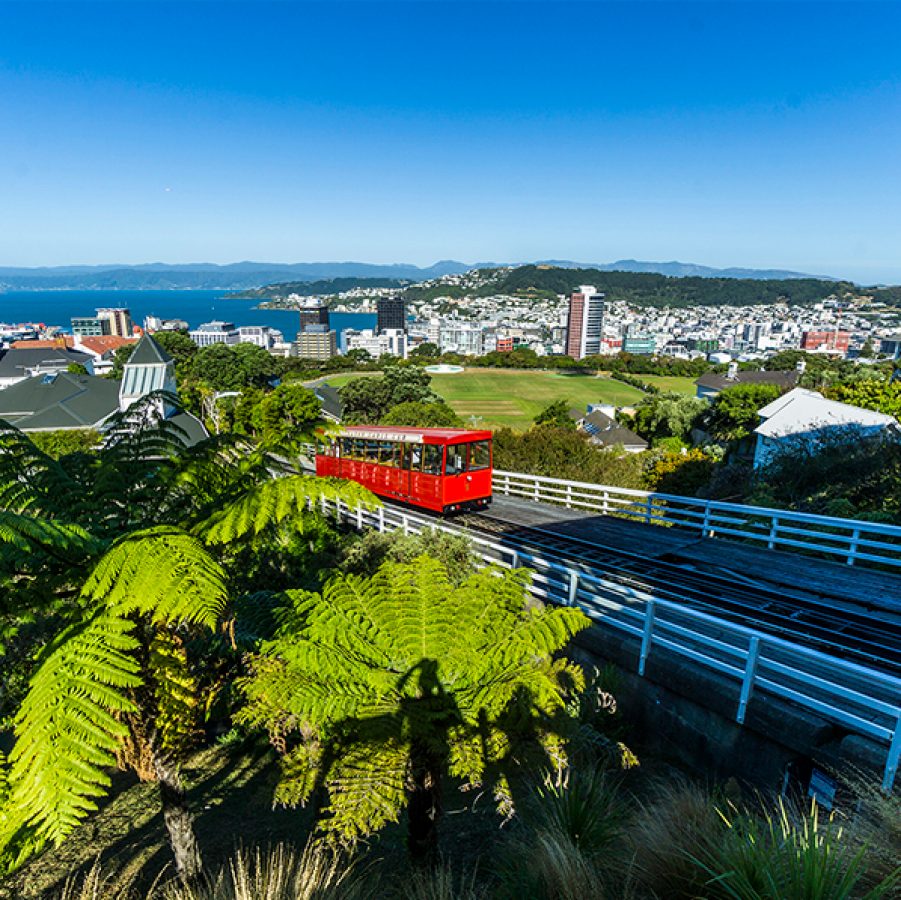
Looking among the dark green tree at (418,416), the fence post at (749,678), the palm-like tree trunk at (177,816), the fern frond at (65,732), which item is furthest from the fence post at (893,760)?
the dark green tree at (418,416)

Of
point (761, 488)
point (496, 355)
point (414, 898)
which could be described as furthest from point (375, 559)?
point (496, 355)

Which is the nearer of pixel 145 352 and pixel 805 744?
pixel 805 744

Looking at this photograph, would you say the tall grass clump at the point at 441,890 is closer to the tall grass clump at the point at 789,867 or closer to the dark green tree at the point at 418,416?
the tall grass clump at the point at 789,867

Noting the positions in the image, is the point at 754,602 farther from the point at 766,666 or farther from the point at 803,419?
the point at 803,419

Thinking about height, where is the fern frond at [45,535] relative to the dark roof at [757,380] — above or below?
above

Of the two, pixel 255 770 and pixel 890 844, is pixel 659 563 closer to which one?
pixel 890 844

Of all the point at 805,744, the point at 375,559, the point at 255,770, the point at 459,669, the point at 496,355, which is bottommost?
the point at 496,355
